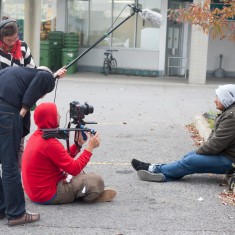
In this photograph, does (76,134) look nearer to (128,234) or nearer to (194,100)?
(128,234)

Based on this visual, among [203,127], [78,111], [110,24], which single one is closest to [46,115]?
[78,111]

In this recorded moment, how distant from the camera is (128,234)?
460 cm

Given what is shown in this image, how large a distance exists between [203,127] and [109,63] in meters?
11.7

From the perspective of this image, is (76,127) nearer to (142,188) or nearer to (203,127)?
(142,188)

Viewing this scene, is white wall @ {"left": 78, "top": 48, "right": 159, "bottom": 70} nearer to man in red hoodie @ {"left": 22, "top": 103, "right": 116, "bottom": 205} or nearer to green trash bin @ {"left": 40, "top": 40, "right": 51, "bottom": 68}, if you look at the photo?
green trash bin @ {"left": 40, "top": 40, "right": 51, "bottom": 68}

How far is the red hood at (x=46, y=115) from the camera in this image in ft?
16.3

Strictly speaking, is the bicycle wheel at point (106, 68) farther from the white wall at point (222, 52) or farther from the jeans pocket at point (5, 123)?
the jeans pocket at point (5, 123)

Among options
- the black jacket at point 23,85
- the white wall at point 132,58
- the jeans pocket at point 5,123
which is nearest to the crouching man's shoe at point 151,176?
the black jacket at point 23,85

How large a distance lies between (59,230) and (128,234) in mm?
601

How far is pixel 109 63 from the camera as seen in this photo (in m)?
20.3

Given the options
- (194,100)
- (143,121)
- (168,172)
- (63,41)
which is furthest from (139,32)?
(168,172)

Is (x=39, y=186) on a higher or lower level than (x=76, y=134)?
lower

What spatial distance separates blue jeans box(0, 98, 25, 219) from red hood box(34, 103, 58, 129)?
0.39 m

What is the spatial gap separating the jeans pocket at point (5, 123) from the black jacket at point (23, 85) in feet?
0.35
